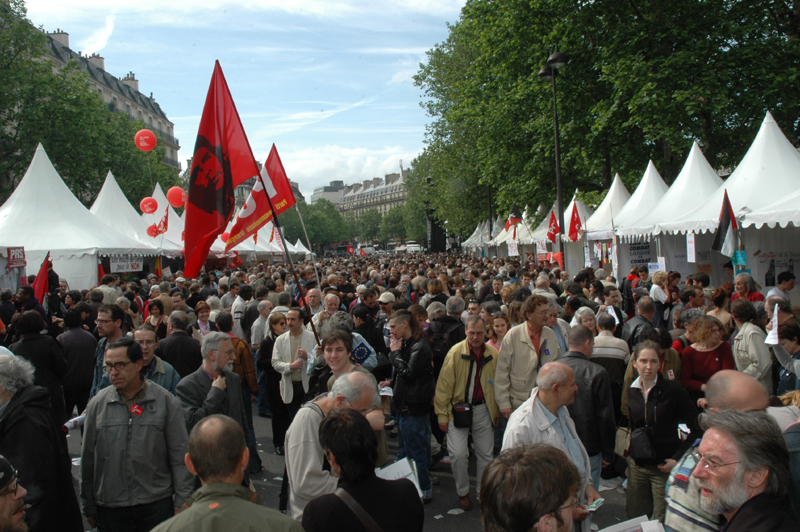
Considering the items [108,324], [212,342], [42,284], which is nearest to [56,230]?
[42,284]

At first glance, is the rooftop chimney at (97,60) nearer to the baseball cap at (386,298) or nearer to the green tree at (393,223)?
the baseball cap at (386,298)

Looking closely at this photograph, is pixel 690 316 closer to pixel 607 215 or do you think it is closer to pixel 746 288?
pixel 746 288

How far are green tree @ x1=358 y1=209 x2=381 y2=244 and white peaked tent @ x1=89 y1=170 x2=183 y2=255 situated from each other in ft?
450

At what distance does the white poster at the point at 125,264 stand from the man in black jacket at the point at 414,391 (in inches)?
663

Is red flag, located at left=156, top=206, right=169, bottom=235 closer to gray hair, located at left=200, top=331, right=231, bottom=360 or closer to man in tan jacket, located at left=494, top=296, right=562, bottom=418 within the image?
gray hair, located at left=200, top=331, right=231, bottom=360

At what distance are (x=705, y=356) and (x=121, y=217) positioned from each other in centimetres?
2366

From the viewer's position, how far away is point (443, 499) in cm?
533

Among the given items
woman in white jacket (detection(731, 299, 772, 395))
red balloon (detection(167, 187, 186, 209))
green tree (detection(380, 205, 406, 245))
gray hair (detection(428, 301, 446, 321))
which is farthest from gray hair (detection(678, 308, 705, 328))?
green tree (detection(380, 205, 406, 245))

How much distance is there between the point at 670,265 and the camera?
49.1 feet

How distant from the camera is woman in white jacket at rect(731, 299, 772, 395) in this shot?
5.28 meters

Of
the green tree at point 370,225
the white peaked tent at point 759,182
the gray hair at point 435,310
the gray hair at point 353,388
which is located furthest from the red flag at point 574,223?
the green tree at point 370,225

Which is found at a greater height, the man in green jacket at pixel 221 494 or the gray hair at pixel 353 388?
the gray hair at pixel 353 388

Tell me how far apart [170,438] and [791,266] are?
1163 centimetres

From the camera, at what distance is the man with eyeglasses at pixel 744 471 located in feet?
6.91
